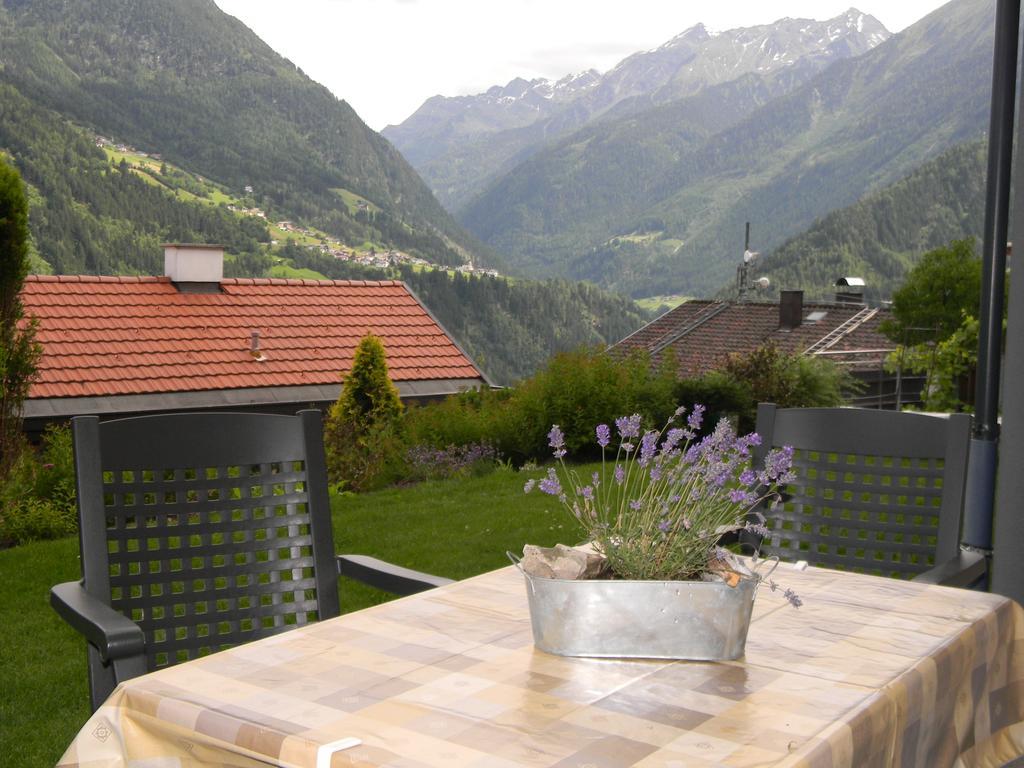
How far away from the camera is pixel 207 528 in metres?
2.05

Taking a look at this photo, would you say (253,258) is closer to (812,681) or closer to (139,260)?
(139,260)

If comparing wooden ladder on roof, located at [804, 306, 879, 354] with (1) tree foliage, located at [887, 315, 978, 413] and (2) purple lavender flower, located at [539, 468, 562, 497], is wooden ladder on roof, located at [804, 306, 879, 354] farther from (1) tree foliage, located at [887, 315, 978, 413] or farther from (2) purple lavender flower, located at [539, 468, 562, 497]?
(2) purple lavender flower, located at [539, 468, 562, 497]

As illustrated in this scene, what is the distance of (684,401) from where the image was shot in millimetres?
9000

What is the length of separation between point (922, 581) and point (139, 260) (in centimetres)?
4094

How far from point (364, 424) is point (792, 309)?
18.7m

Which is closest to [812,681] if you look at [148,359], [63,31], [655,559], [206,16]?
[655,559]

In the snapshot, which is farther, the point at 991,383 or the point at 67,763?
the point at 991,383

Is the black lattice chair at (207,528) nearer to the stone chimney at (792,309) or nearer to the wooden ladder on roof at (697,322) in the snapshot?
the stone chimney at (792,309)

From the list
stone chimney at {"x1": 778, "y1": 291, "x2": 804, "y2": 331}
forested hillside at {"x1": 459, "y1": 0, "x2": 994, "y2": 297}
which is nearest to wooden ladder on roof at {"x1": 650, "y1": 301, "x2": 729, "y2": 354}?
stone chimney at {"x1": 778, "y1": 291, "x2": 804, "y2": 331}

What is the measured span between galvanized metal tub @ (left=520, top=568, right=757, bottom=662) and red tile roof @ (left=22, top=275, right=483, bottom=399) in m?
10.9

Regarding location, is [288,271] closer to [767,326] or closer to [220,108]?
[767,326]

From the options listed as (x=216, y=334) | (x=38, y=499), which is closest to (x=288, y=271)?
(x=216, y=334)

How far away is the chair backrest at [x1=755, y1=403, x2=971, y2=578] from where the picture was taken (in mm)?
2420

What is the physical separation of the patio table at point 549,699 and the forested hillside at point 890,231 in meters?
44.6
